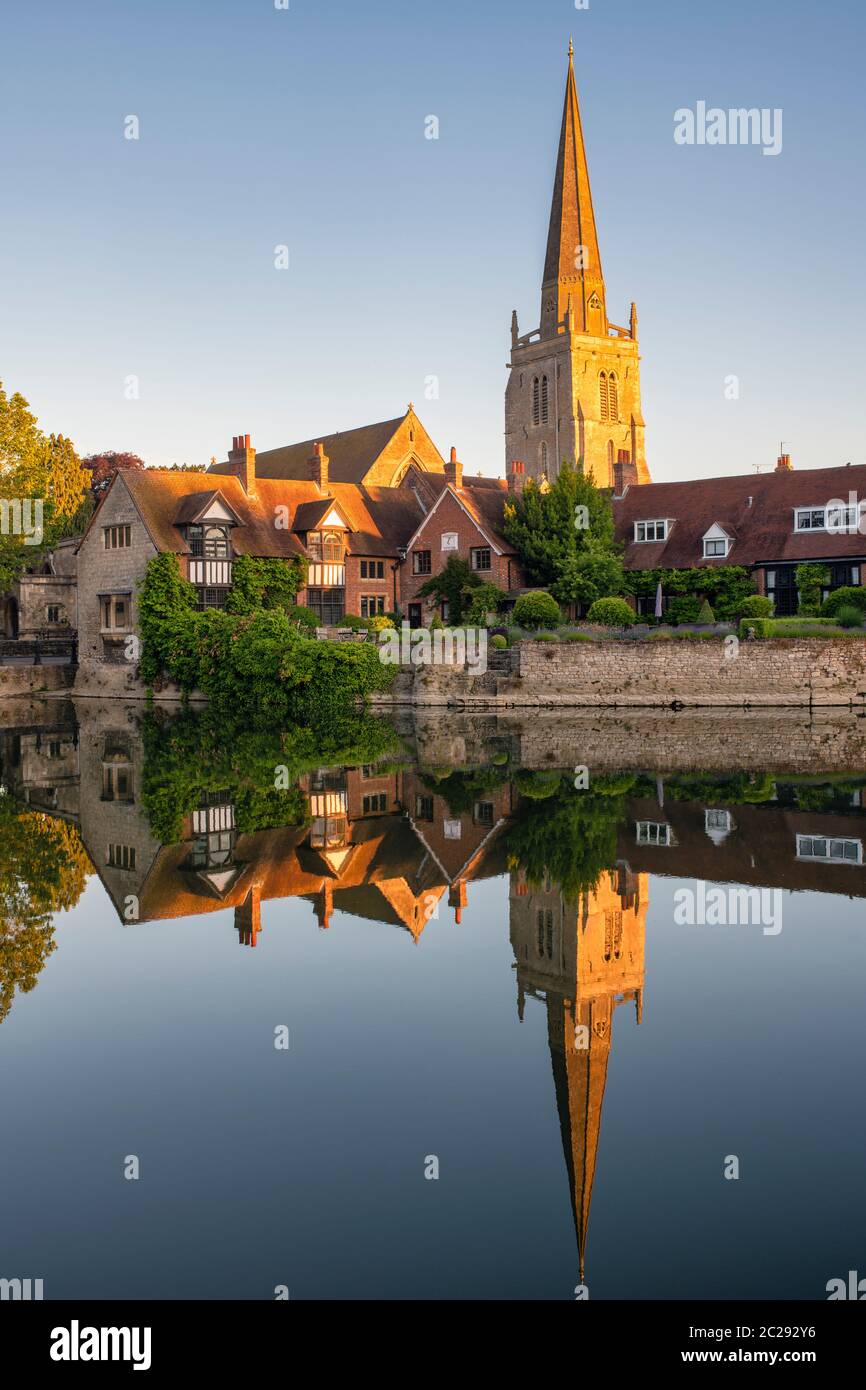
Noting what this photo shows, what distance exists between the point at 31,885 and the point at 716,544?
3653cm

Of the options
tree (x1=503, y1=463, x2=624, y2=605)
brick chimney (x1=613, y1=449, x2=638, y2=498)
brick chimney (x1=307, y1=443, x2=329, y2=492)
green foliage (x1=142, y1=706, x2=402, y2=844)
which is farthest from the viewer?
brick chimney (x1=307, y1=443, x2=329, y2=492)

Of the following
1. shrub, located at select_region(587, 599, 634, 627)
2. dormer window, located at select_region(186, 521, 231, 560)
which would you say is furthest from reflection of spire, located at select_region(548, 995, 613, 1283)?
dormer window, located at select_region(186, 521, 231, 560)

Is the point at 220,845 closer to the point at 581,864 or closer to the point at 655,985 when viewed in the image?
the point at 581,864

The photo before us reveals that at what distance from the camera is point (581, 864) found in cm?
1412

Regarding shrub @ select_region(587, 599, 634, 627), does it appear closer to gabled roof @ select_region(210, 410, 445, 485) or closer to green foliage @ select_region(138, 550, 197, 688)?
green foliage @ select_region(138, 550, 197, 688)

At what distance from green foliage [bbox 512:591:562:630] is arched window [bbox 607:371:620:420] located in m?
37.4

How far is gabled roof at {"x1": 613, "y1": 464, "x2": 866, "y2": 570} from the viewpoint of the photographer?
43.4m

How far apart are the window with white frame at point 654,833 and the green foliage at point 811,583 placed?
2750 cm

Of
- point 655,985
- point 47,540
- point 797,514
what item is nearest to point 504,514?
point 797,514

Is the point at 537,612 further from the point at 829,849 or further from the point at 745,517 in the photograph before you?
the point at 829,849

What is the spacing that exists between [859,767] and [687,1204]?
18.8 m

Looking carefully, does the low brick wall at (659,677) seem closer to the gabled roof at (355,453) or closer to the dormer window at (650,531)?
the dormer window at (650,531)

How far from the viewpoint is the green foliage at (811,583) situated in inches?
1665

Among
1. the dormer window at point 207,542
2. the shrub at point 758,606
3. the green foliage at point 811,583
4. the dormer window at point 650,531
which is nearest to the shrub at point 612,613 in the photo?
the shrub at point 758,606
